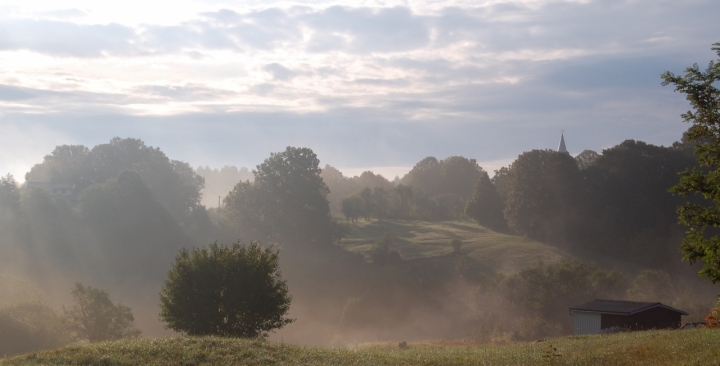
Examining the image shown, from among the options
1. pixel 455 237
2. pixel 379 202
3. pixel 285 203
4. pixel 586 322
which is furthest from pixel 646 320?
pixel 379 202

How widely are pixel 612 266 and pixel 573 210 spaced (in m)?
10.4

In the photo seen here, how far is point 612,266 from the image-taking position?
70.4m

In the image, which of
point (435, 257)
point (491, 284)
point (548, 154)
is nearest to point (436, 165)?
point (548, 154)

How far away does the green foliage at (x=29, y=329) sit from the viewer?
43.8 m

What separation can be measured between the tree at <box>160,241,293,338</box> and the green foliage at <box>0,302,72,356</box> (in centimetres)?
1765

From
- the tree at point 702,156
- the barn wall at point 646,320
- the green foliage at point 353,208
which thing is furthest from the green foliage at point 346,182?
the tree at point 702,156

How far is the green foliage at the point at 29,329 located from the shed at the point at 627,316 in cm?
3928

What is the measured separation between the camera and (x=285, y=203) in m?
85.4

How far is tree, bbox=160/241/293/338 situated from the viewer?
1296 inches

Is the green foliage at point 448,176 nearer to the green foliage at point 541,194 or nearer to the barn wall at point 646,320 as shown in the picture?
the green foliage at point 541,194

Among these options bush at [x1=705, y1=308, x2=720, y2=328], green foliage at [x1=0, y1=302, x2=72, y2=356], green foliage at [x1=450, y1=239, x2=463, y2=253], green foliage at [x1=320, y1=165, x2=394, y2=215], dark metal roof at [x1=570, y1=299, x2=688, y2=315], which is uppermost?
green foliage at [x1=320, y1=165, x2=394, y2=215]

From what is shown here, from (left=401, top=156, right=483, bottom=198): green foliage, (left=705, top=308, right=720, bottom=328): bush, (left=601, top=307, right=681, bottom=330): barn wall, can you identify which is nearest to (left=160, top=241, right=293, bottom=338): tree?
(left=601, top=307, right=681, bottom=330): barn wall

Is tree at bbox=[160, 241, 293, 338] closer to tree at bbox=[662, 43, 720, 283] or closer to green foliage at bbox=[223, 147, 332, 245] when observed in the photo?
tree at bbox=[662, 43, 720, 283]

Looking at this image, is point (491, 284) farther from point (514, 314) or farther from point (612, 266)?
point (612, 266)
